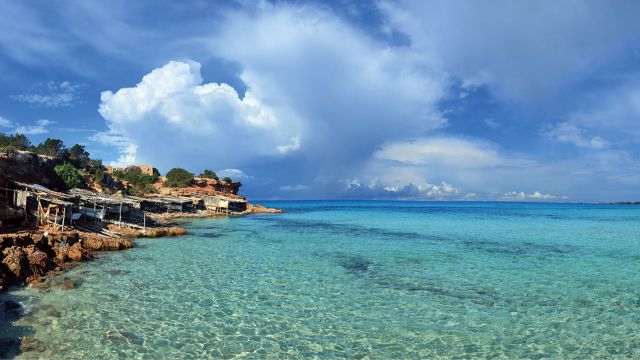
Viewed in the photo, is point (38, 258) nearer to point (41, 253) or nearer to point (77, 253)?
point (41, 253)

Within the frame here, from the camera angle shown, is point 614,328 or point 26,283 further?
point 26,283

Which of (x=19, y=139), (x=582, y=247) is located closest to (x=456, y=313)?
(x=582, y=247)

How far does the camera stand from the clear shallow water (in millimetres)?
10367

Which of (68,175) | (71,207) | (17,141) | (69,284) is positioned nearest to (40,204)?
(71,207)

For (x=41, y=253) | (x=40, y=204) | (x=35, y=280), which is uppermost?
(x=40, y=204)

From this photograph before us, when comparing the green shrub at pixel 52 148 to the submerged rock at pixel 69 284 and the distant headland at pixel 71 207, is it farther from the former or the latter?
the submerged rock at pixel 69 284

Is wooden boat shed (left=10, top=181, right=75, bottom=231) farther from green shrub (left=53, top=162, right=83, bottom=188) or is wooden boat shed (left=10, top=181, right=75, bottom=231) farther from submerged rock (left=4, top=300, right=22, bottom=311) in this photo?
green shrub (left=53, top=162, right=83, bottom=188)

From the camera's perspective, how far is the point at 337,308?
44.8 feet

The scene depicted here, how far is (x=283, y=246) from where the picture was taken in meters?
29.6

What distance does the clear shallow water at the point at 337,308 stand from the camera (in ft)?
34.0

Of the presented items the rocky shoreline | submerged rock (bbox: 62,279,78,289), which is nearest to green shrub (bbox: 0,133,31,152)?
the rocky shoreline

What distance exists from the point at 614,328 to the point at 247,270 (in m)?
15.6

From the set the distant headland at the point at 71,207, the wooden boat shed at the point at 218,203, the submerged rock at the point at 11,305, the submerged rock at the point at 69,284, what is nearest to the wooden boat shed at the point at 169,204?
the distant headland at the point at 71,207

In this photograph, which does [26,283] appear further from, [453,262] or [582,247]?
[582,247]
